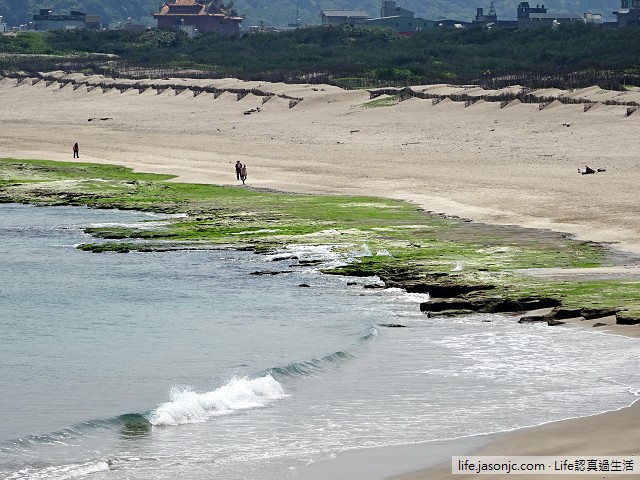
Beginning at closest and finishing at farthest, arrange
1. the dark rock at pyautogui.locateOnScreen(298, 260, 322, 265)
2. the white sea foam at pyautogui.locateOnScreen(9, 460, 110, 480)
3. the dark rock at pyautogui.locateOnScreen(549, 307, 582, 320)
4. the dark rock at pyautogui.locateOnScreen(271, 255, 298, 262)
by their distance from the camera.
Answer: the white sea foam at pyautogui.locateOnScreen(9, 460, 110, 480)
the dark rock at pyautogui.locateOnScreen(549, 307, 582, 320)
the dark rock at pyautogui.locateOnScreen(298, 260, 322, 265)
the dark rock at pyautogui.locateOnScreen(271, 255, 298, 262)

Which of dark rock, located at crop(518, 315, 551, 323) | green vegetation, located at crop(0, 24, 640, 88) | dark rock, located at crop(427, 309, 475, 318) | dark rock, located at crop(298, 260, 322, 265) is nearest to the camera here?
dark rock, located at crop(518, 315, 551, 323)

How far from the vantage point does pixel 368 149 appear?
56.6 m

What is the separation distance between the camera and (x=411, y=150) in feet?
181

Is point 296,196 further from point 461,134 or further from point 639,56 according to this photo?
point 639,56

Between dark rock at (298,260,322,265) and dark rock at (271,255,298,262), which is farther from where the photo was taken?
dark rock at (271,255,298,262)

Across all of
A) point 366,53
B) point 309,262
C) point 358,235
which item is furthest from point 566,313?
point 366,53

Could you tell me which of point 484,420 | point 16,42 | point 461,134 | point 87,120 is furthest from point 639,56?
point 16,42

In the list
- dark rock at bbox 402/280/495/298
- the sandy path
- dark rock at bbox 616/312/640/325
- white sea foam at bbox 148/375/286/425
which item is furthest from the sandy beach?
dark rock at bbox 616/312/640/325

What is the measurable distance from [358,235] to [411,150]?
2259 centimetres

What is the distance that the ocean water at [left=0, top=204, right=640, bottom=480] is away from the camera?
15.8 m

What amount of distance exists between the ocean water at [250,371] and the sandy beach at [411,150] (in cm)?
185

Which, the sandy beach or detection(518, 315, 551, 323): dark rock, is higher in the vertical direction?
the sandy beach

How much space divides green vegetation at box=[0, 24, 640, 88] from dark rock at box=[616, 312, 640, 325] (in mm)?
45480

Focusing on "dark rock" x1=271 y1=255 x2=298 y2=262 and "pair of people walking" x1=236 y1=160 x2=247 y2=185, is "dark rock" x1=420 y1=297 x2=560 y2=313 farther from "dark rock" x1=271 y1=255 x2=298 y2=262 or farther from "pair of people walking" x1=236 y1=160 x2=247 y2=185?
"pair of people walking" x1=236 y1=160 x2=247 y2=185
